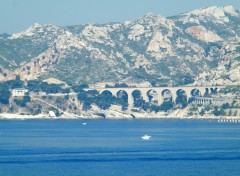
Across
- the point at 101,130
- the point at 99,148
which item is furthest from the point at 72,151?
the point at 101,130

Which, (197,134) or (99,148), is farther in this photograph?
(197,134)

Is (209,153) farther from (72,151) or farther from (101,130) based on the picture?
(101,130)

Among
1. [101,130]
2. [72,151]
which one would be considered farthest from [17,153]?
[101,130]

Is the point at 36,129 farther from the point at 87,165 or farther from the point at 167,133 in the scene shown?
the point at 87,165

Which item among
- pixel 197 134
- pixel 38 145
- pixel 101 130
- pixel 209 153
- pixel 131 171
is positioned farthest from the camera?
pixel 101 130

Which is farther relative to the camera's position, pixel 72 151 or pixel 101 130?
pixel 101 130

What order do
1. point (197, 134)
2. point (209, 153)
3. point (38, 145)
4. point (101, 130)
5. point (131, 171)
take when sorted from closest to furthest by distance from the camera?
point (131, 171)
point (209, 153)
point (38, 145)
point (197, 134)
point (101, 130)
